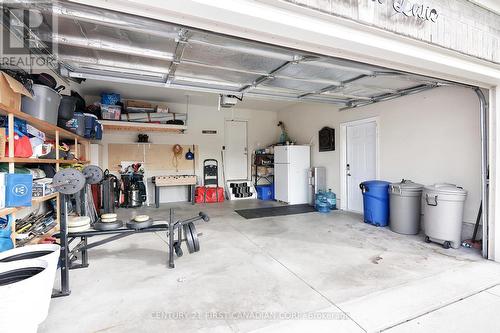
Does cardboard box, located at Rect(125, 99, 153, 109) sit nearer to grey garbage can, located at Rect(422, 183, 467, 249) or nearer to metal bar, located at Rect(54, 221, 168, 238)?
metal bar, located at Rect(54, 221, 168, 238)

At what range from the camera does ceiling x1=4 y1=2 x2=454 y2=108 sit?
6.61 ft

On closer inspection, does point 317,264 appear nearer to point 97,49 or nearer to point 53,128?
point 97,49

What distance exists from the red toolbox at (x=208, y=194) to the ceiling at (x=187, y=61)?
12.5 ft

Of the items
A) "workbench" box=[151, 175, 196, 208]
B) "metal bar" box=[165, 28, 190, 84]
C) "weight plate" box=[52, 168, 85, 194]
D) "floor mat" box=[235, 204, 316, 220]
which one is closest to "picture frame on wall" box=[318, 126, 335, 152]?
"floor mat" box=[235, 204, 316, 220]

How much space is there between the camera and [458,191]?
3.14 m

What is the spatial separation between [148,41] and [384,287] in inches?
131

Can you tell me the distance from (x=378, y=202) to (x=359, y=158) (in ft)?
4.34

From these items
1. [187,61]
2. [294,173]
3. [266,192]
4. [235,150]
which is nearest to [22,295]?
[187,61]

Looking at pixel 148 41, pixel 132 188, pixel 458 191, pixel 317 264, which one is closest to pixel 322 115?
pixel 458 191

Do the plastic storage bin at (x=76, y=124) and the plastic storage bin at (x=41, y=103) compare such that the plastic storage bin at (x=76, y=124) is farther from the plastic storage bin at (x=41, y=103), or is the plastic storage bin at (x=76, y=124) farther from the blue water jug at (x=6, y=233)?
the blue water jug at (x=6, y=233)

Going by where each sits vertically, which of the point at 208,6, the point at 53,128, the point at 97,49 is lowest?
A: the point at 53,128

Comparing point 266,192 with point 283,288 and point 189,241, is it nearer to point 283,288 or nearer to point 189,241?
point 189,241

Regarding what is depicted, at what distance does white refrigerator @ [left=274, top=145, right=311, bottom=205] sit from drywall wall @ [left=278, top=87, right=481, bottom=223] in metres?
1.57

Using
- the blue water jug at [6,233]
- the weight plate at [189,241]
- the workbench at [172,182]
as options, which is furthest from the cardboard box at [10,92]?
the workbench at [172,182]
